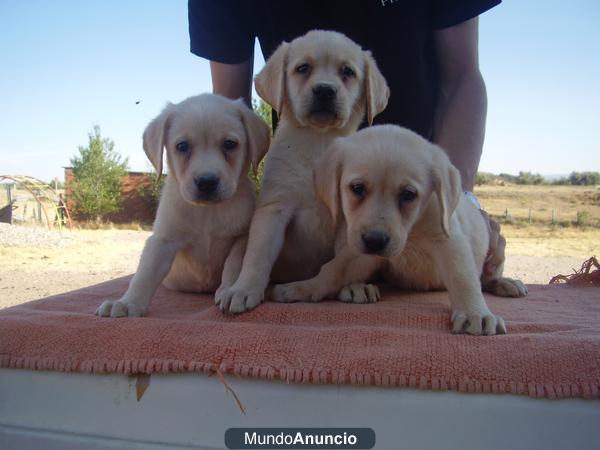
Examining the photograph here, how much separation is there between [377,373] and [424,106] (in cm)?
257

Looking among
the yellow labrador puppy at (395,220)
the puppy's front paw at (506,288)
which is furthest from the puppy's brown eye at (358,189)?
the puppy's front paw at (506,288)

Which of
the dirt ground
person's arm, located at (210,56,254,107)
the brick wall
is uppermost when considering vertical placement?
person's arm, located at (210,56,254,107)

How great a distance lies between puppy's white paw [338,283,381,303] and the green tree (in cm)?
3148

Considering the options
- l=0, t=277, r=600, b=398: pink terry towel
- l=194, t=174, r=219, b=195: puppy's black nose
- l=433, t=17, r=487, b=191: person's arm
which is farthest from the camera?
l=433, t=17, r=487, b=191: person's arm

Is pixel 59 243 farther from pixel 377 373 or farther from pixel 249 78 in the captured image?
pixel 377 373

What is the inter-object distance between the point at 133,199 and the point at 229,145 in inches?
1276

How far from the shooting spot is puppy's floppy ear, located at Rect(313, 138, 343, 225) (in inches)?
94.7

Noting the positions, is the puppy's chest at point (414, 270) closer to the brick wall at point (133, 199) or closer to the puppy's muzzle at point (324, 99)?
the puppy's muzzle at point (324, 99)

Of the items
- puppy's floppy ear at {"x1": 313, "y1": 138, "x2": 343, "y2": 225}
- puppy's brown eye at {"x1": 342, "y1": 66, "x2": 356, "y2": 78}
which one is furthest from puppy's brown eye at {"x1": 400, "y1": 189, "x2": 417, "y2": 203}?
puppy's brown eye at {"x1": 342, "y1": 66, "x2": 356, "y2": 78}

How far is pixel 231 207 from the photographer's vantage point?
268 cm

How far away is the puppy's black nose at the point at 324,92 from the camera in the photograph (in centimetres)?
268

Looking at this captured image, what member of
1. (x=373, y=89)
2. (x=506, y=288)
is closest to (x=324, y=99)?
(x=373, y=89)

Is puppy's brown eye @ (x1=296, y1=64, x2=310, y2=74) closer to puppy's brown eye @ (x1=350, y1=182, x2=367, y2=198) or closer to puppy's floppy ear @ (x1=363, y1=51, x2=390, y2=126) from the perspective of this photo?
puppy's floppy ear @ (x1=363, y1=51, x2=390, y2=126)

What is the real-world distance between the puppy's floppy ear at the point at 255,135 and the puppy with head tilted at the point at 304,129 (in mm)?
123
